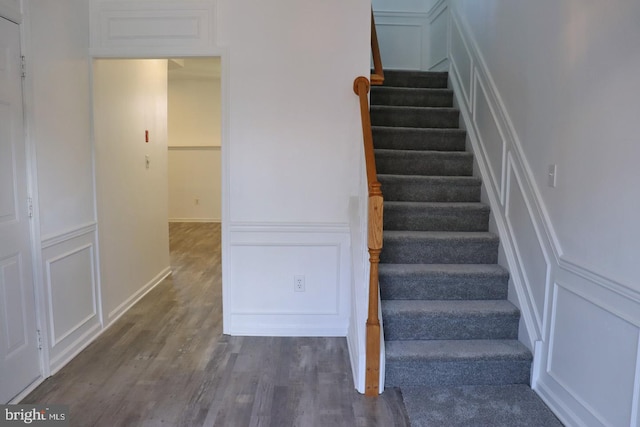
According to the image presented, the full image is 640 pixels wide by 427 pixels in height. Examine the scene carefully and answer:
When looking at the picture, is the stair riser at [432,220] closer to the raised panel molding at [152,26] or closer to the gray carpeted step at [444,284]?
the gray carpeted step at [444,284]

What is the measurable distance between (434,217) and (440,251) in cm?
30

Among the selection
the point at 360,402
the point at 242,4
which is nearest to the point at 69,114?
the point at 242,4

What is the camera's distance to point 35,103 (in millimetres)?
2428

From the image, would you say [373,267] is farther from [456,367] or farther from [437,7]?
[437,7]

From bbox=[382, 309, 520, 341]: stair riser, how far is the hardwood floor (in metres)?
0.38

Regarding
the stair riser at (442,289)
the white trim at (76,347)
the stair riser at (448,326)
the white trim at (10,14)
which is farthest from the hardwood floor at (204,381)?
the white trim at (10,14)

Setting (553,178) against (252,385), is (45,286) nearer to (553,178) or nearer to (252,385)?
(252,385)

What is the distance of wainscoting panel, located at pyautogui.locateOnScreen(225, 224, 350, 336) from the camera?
310cm

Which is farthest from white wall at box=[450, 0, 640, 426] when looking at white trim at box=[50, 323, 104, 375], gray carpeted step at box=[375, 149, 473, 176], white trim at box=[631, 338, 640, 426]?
white trim at box=[50, 323, 104, 375]

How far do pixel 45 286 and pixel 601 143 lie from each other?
118 inches

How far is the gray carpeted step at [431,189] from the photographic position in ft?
10.9

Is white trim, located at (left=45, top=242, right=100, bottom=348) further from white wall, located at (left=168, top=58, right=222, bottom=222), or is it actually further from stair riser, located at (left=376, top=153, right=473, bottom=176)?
white wall, located at (left=168, top=58, right=222, bottom=222)

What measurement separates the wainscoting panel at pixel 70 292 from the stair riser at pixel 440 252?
A: 6.72ft

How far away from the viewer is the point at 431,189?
3.35m
